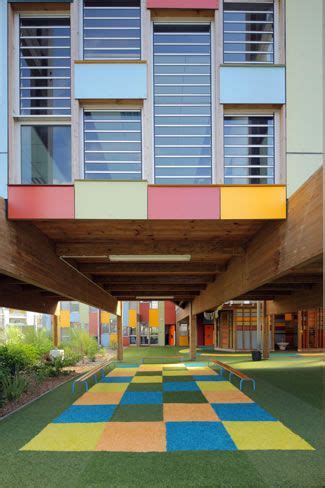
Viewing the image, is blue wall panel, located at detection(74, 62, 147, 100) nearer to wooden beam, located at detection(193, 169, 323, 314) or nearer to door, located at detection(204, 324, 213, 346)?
wooden beam, located at detection(193, 169, 323, 314)

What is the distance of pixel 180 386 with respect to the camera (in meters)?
13.8

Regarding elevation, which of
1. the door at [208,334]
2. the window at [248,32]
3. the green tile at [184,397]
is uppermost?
the window at [248,32]

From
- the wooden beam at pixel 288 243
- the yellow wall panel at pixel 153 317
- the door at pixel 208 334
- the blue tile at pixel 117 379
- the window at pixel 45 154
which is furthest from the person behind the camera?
the yellow wall panel at pixel 153 317

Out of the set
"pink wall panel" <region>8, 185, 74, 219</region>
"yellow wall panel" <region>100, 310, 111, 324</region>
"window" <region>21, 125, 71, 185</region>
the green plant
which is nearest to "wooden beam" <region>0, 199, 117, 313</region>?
"pink wall panel" <region>8, 185, 74, 219</region>

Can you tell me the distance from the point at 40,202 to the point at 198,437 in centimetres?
470

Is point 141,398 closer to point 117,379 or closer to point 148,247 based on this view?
point 117,379

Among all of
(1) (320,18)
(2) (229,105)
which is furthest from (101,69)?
(1) (320,18)

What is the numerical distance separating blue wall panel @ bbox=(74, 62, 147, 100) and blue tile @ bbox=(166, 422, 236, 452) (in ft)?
18.8

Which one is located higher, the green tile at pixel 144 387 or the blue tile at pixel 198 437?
the blue tile at pixel 198 437

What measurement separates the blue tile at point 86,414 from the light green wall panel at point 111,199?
14.8 feet

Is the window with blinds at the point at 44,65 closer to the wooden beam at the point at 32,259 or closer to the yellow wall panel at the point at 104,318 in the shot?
the wooden beam at the point at 32,259

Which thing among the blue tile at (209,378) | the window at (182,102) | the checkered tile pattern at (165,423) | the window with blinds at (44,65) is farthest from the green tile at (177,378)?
the window with blinds at (44,65)

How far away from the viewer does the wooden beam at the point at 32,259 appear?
21.0ft

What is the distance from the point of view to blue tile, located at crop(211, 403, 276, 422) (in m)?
9.17
